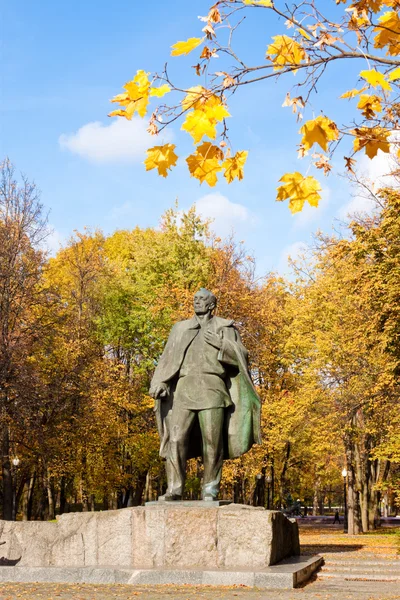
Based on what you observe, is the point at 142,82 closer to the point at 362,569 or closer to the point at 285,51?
the point at 285,51

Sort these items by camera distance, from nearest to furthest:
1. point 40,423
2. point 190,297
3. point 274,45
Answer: point 274,45
point 40,423
point 190,297

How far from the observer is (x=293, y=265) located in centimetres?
3844

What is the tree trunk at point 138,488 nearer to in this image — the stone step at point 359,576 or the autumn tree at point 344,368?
the autumn tree at point 344,368

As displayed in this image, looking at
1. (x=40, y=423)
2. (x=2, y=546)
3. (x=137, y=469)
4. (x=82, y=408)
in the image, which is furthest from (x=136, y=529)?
(x=137, y=469)

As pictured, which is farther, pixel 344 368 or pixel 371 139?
pixel 344 368

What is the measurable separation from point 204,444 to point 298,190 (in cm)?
725

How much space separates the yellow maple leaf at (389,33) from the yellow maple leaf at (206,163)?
36.2 inches

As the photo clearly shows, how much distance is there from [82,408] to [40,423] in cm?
257

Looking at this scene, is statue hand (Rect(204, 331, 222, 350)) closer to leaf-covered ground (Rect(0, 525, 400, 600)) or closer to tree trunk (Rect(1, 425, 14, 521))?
leaf-covered ground (Rect(0, 525, 400, 600))

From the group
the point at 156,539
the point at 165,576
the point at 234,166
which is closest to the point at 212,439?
the point at 156,539

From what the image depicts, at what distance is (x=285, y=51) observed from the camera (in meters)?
3.80

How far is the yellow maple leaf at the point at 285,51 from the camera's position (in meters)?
3.79

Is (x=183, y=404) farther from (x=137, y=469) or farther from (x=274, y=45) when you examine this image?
(x=137, y=469)

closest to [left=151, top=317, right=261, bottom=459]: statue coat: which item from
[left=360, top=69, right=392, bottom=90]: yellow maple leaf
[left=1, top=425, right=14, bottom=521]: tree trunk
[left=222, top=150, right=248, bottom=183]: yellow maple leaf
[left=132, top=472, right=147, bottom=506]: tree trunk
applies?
[left=222, top=150, right=248, bottom=183]: yellow maple leaf
